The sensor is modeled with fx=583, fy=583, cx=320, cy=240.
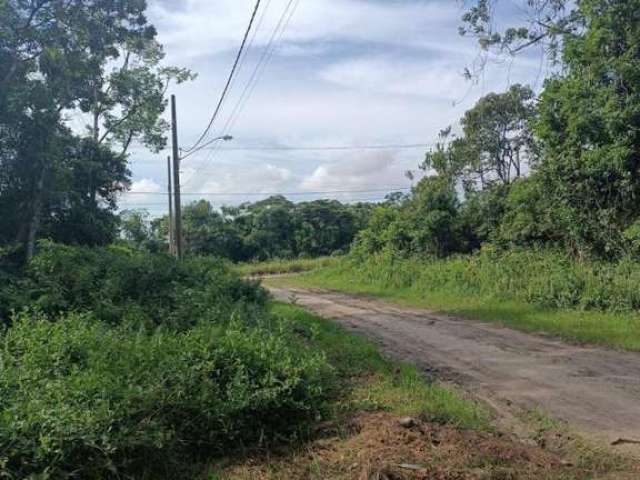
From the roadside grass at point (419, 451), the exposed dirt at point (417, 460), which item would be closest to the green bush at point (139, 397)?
the roadside grass at point (419, 451)

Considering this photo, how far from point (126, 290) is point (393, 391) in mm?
7003

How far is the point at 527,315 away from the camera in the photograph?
42.6ft

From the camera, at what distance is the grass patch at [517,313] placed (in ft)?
34.1

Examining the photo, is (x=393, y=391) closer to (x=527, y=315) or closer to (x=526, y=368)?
(x=526, y=368)

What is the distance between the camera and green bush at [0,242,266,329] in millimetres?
9742

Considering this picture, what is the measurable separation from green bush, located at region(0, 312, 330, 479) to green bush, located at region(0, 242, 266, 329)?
2.60m

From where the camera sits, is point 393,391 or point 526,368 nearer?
point 393,391

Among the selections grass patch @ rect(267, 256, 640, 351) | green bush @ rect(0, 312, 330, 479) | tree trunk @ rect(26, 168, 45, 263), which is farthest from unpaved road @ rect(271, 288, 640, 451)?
tree trunk @ rect(26, 168, 45, 263)

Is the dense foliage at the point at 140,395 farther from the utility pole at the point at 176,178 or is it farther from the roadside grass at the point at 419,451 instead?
the utility pole at the point at 176,178

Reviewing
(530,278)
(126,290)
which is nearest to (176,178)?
(126,290)

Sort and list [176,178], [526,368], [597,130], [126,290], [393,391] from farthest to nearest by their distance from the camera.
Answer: [176,178] → [597,130] → [126,290] → [526,368] → [393,391]

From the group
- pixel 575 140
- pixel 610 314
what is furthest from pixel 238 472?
pixel 575 140

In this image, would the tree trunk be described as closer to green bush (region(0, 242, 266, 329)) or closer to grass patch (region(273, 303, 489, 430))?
green bush (region(0, 242, 266, 329))

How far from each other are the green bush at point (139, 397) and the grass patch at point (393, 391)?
22.5 inches
